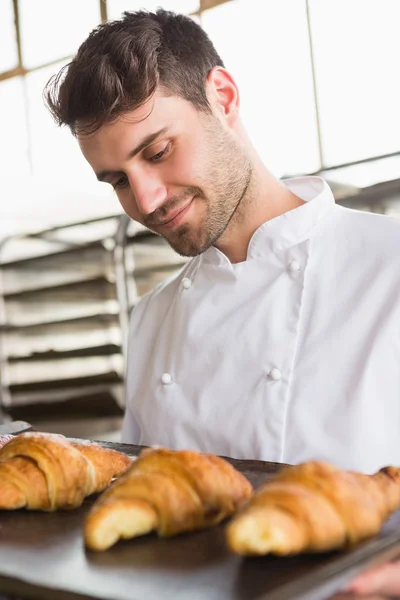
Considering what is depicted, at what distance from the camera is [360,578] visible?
73 centimetres

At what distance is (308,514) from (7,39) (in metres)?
6.97

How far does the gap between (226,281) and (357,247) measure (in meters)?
0.34

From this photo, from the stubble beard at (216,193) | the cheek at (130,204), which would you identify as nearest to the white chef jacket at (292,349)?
the stubble beard at (216,193)

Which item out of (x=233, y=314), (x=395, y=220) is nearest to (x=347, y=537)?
(x=233, y=314)

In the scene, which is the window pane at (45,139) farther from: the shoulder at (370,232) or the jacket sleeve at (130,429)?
the shoulder at (370,232)

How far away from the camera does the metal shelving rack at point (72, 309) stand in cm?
493

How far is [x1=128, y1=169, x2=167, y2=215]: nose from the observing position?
175cm

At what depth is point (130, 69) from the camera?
174 cm

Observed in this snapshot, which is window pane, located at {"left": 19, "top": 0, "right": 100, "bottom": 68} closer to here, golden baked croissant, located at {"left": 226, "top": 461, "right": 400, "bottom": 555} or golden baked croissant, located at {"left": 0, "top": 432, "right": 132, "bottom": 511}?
golden baked croissant, located at {"left": 0, "top": 432, "right": 132, "bottom": 511}

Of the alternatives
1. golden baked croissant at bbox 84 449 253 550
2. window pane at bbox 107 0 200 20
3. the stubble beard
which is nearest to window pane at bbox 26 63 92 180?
window pane at bbox 107 0 200 20

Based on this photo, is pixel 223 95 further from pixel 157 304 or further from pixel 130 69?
pixel 157 304

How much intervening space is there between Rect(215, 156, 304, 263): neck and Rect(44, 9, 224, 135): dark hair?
25cm

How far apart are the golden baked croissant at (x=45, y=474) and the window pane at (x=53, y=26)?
5.64 m

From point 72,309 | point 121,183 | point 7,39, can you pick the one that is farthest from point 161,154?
point 7,39
